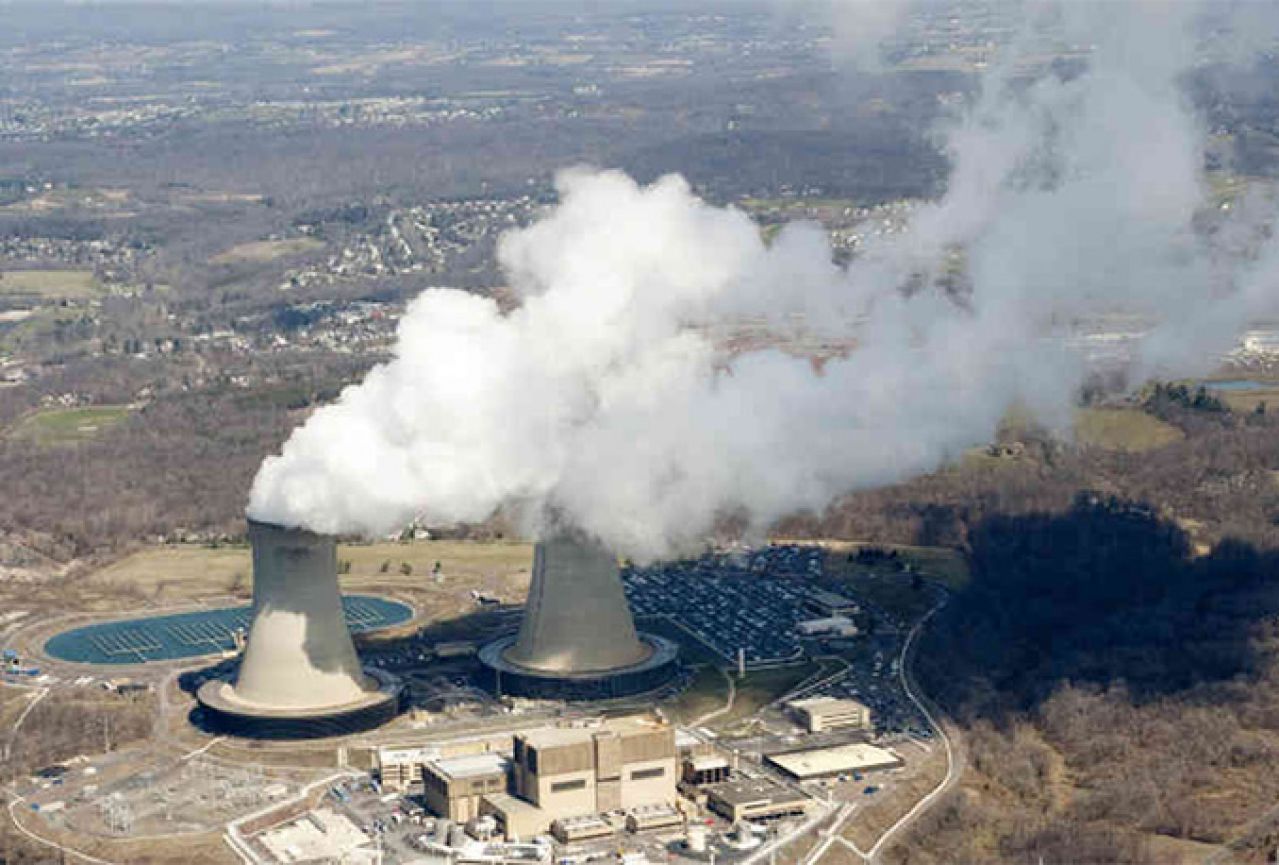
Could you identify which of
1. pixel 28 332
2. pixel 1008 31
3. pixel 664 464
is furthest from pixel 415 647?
pixel 28 332

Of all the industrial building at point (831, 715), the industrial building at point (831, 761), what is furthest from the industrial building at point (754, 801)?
the industrial building at point (831, 715)

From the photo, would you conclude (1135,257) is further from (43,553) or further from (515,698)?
(43,553)

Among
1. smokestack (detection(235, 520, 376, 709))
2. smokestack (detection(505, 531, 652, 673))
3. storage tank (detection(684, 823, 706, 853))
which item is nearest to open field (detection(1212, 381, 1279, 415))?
smokestack (detection(505, 531, 652, 673))

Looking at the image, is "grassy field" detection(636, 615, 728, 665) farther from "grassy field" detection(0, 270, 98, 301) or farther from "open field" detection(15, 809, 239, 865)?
"grassy field" detection(0, 270, 98, 301)

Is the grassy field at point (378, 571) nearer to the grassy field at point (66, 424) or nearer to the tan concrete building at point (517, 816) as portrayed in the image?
the tan concrete building at point (517, 816)

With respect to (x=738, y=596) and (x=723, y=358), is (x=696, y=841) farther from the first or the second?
(x=738, y=596)
